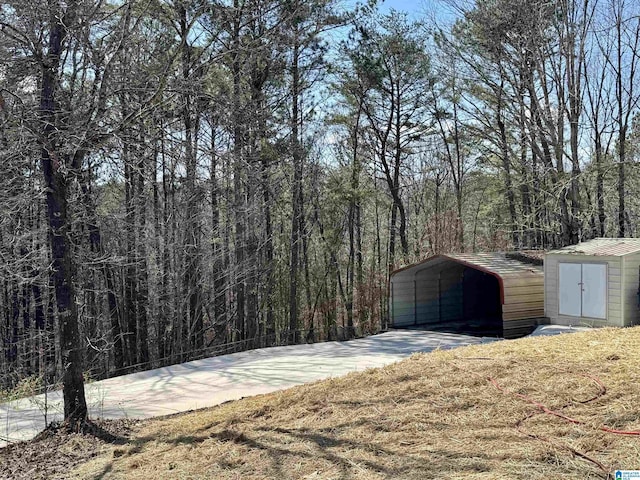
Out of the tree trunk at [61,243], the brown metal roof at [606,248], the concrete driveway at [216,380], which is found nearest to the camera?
the tree trunk at [61,243]

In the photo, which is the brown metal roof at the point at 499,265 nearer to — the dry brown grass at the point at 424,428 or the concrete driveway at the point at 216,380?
the concrete driveway at the point at 216,380

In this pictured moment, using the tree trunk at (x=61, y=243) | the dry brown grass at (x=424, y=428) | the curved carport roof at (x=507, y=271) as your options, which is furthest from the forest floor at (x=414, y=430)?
the curved carport roof at (x=507, y=271)

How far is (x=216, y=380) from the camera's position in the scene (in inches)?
349

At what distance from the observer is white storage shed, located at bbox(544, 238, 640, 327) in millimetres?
10703

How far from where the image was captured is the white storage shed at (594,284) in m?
10.7

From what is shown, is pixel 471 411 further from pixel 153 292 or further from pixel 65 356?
pixel 153 292

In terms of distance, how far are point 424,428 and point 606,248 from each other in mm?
8975

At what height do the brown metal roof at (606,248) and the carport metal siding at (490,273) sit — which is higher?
the brown metal roof at (606,248)

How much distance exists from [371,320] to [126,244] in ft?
28.0

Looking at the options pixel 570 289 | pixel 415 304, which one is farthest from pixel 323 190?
pixel 570 289

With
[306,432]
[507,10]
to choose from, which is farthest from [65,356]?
[507,10]

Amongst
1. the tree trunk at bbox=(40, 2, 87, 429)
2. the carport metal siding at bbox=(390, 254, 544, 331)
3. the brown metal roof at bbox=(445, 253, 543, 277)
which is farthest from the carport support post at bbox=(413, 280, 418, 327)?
the tree trunk at bbox=(40, 2, 87, 429)

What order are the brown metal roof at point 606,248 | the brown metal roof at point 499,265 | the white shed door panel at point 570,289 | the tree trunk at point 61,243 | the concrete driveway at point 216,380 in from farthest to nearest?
the brown metal roof at point 499,265
the white shed door panel at point 570,289
the brown metal roof at point 606,248
the concrete driveway at point 216,380
the tree trunk at point 61,243

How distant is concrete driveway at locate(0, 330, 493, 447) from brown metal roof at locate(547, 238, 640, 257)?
8.62 feet
